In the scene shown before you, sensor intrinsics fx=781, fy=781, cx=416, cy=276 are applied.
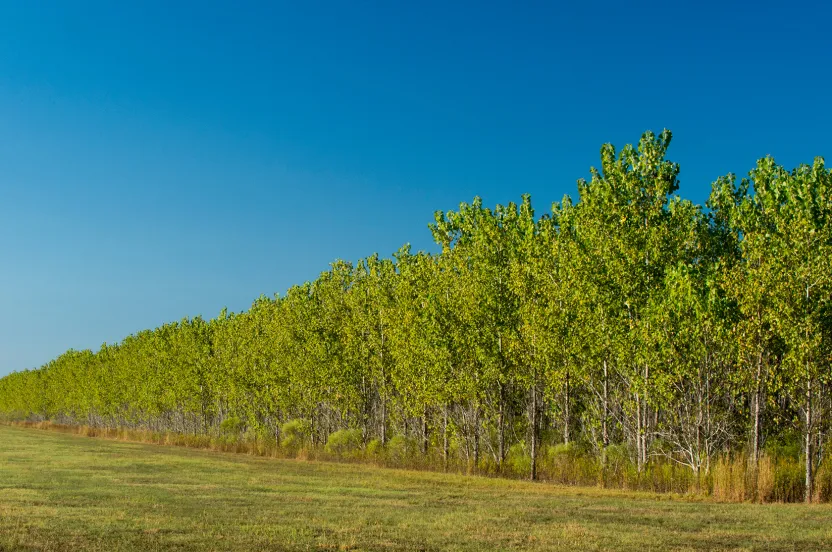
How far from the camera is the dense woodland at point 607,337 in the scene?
88.8ft

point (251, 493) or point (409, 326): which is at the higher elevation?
point (409, 326)

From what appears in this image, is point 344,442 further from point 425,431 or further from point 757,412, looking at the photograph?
point 757,412

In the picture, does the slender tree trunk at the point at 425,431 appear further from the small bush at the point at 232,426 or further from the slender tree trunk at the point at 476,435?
the small bush at the point at 232,426

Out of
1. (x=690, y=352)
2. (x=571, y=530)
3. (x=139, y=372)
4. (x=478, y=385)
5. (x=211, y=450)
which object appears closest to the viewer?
(x=571, y=530)

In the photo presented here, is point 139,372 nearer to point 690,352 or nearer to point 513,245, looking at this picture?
point 513,245

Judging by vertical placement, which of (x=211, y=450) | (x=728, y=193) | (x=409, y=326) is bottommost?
(x=211, y=450)

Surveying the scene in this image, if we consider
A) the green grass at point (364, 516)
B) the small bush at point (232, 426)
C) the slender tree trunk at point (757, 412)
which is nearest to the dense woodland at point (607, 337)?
the slender tree trunk at point (757, 412)

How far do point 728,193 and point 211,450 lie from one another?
37.4 meters

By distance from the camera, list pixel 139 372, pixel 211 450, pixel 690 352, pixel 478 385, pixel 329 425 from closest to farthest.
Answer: pixel 690 352
pixel 478 385
pixel 211 450
pixel 329 425
pixel 139 372

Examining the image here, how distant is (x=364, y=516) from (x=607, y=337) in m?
15.2

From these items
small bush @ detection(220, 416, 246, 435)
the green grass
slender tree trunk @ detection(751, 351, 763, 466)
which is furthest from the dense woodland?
small bush @ detection(220, 416, 246, 435)

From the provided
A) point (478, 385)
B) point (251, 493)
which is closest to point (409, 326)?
point (478, 385)

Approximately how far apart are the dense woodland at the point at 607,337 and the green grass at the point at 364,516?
16.3 feet

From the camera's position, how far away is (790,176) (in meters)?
38.9
